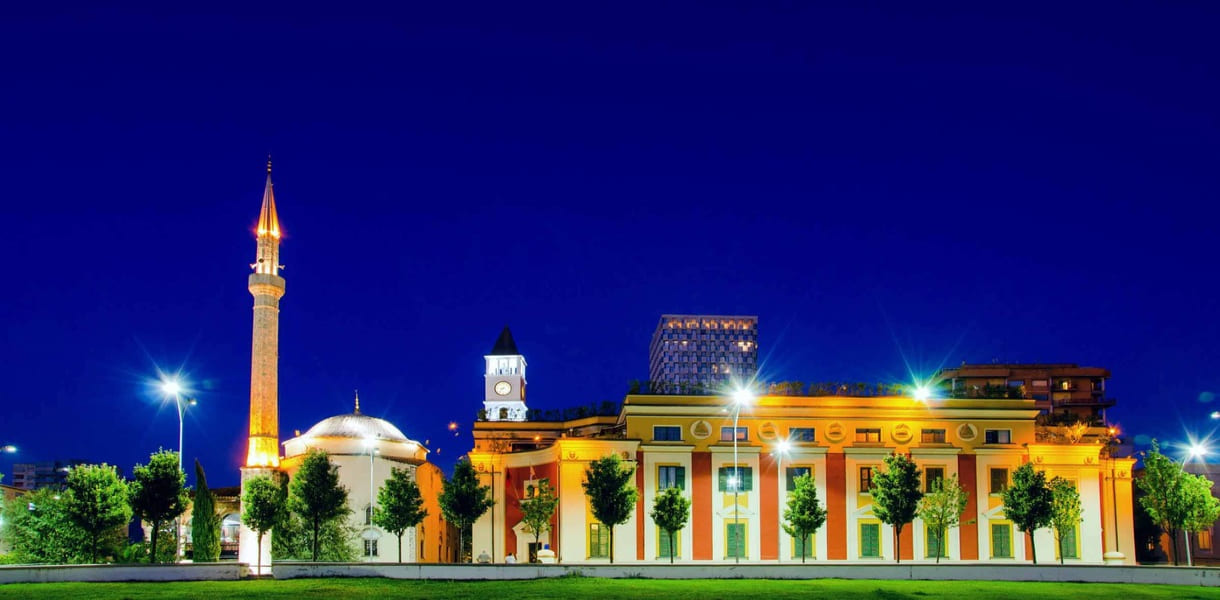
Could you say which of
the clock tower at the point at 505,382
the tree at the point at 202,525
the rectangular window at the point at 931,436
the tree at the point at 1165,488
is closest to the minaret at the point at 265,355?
the tree at the point at 202,525

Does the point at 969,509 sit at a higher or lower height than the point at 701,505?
lower

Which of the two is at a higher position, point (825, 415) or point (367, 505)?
point (825, 415)

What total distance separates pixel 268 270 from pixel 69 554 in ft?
90.8

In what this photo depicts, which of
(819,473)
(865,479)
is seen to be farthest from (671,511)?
(865,479)

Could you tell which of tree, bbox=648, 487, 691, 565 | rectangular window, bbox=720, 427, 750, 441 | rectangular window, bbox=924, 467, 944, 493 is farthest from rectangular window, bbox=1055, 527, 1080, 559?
tree, bbox=648, 487, 691, 565

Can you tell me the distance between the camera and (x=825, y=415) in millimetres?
63781

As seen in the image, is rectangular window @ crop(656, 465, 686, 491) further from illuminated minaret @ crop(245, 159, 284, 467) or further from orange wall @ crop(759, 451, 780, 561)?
illuminated minaret @ crop(245, 159, 284, 467)

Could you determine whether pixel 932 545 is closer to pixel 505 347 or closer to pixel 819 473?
pixel 819 473

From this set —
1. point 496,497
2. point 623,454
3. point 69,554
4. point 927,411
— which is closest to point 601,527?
point 623,454

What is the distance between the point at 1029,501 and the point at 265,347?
158 feet

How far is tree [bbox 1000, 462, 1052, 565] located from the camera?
2154 inches

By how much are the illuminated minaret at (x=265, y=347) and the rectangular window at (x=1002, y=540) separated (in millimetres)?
43611

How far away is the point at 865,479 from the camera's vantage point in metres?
62.3

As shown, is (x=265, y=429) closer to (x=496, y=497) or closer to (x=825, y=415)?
(x=496, y=497)
